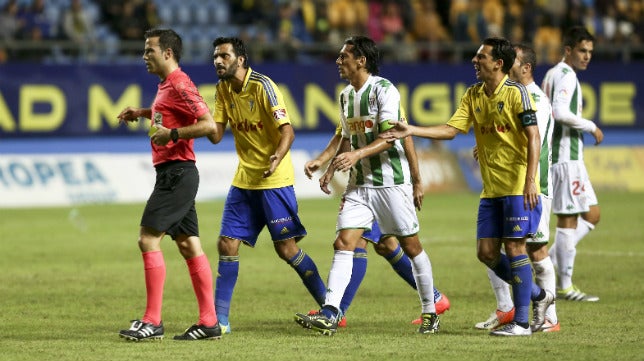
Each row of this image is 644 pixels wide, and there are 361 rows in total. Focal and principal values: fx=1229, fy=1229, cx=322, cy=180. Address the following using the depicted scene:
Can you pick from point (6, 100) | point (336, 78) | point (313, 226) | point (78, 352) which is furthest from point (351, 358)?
point (336, 78)

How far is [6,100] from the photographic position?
21422 millimetres

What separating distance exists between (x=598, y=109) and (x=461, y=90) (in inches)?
122

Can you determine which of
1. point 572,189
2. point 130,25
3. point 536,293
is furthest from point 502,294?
point 130,25

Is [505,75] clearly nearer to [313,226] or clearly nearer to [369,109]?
[369,109]

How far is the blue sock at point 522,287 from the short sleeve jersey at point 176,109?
8.02ft

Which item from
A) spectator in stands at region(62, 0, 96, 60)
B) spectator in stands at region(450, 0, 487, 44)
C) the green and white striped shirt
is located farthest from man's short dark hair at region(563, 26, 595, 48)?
spectator in stands at region(450, 0, 487, 44)

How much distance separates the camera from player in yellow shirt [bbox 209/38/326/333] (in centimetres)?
905

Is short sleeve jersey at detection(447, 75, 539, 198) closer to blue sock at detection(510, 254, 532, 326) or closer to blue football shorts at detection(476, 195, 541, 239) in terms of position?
blue football shorts at detection(476, 195, 541, 239)

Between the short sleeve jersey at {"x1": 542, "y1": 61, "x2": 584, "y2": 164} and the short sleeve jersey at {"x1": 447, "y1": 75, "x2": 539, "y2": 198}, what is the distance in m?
2.50

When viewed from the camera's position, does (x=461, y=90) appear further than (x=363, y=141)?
Yes

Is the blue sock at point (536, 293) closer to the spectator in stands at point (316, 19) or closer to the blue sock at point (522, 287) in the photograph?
the blue sock at point (522, 287)

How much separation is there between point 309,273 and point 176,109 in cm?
180

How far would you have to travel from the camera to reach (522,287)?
867 centimetres

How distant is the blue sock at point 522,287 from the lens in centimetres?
866
